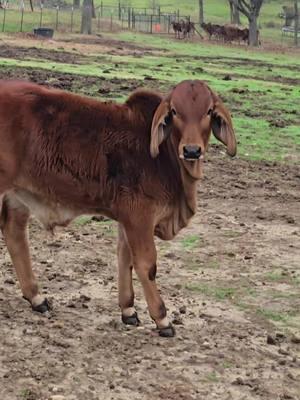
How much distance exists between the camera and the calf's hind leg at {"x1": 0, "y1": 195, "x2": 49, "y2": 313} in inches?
248

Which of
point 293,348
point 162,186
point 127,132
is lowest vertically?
point 293,348

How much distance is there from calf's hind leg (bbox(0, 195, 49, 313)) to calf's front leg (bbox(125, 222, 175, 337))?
94 centimetres

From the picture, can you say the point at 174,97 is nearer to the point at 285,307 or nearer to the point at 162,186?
the point at 162,186

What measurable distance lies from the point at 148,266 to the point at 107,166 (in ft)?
2.53

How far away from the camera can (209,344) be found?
5699 millimetres

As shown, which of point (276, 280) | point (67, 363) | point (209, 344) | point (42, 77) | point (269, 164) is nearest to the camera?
point (67, 363)


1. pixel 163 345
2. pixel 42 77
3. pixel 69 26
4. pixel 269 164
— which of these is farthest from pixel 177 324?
pixel 69 26

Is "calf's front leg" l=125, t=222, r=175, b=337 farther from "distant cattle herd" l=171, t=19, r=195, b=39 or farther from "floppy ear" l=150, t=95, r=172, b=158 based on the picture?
"distant cattle herd" l=171, t=19, r=195, b=39

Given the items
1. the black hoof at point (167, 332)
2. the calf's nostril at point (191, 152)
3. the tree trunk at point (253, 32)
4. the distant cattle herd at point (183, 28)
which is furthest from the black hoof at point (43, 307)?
the distant cattle herd at point (183, 28)

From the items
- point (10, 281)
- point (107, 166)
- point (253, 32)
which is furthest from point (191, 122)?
point (253, 32)

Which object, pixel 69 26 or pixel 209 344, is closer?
pixel 209 344

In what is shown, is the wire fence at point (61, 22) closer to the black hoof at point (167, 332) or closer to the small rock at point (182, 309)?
the small rock at point (182, 309)

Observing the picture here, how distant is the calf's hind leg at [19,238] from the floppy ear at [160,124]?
4.18 ft

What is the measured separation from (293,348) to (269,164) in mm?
6327
